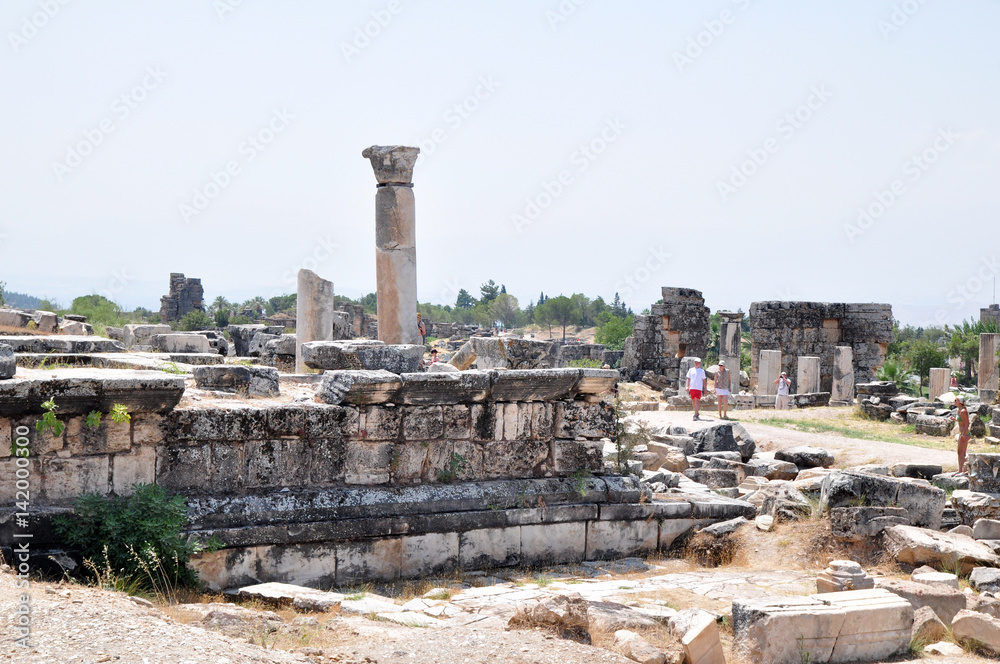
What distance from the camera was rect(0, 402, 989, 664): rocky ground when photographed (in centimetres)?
409

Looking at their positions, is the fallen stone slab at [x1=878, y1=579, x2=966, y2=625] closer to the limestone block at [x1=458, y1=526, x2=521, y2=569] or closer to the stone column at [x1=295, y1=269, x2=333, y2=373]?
the limestone block at [x1=458, y1=526, x2=521, y2=569]

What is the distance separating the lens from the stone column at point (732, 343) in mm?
27688

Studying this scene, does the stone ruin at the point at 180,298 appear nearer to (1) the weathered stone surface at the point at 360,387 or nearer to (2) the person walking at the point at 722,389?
(2) the person walking at the point at 722,389

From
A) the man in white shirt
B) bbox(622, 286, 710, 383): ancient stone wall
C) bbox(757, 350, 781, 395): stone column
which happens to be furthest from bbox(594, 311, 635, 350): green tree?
the man in white shirt

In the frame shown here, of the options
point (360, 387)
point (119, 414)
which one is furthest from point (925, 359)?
point (119, 414)

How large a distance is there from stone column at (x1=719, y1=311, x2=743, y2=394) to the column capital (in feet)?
55.9

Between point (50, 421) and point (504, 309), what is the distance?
3504 inches

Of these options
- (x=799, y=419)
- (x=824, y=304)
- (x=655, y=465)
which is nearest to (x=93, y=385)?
(x=655, y=465)

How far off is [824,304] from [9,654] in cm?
2595

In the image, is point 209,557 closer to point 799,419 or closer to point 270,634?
point 270,634

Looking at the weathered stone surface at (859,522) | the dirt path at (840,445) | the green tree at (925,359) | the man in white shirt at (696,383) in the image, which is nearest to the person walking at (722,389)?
the dirt path at (840,445)

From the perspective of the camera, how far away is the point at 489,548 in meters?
7.13

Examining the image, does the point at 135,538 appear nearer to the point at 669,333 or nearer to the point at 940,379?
the point at 669,333

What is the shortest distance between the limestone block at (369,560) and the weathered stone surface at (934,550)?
160 inches
